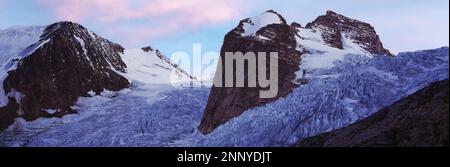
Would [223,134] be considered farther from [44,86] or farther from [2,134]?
[44,86]

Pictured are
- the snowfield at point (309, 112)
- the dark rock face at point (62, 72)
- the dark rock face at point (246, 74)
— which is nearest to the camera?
the snowfield at point (309, 112)

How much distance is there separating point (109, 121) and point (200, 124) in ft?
52.9

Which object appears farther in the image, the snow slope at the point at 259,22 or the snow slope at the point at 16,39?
the snow slope at the point at 16,39

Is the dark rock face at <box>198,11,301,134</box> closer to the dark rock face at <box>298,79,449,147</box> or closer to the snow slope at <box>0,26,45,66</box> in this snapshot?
the dark rock face at <box>298,79,449,147</box>

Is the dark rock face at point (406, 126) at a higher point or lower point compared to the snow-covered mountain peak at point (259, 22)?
lower

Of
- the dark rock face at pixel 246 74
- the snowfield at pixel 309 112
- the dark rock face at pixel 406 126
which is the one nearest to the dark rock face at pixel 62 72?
the snowfield at pixel 309 112

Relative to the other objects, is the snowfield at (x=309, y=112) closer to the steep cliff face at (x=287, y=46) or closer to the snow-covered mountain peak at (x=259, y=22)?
the steep cliff face at (x=287, y=46)

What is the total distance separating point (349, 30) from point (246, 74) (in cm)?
3799

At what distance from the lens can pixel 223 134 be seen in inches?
2712

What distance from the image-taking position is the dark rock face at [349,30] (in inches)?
4892

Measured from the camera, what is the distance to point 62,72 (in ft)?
474

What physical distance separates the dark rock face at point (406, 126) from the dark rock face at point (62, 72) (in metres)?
88.6

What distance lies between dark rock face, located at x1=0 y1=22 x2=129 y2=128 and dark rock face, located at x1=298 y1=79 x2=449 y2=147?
88622 mm
